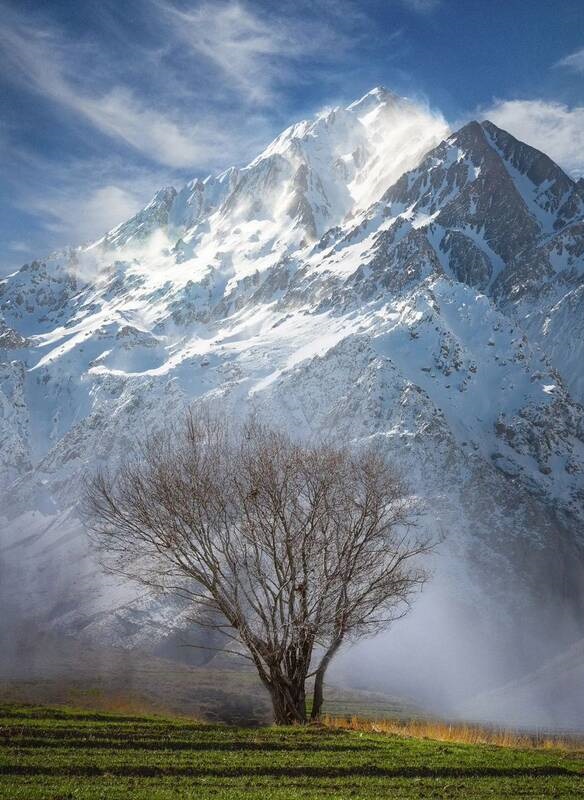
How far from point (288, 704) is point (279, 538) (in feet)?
18.6

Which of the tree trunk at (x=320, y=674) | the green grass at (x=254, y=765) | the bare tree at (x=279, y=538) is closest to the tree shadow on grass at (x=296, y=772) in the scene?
the green grass at (x=254, y=765)

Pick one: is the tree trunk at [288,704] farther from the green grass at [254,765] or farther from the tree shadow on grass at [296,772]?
the tree shadow on grass at [296,772]

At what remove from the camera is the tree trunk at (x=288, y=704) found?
24906 millimetres

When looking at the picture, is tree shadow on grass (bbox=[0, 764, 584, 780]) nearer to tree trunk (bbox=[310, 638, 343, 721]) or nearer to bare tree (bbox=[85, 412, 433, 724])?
bare tree (bbox=[85, 412, 433, 724])

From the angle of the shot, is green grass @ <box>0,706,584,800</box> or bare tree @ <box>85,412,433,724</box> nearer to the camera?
green grass @ <box>0,706,584,800</box>

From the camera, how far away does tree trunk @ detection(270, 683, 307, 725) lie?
24906mm

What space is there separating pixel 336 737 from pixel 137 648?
11721 centimetres

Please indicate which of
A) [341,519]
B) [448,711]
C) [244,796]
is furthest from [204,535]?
[448,711]

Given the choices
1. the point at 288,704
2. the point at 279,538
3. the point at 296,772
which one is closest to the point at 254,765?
the point at 296,772

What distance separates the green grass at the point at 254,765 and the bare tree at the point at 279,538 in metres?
3.85

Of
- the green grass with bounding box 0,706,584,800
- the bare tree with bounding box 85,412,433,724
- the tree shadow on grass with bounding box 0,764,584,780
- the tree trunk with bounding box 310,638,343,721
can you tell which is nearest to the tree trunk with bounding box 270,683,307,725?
the bare tree with bounding box 85,412,433,724

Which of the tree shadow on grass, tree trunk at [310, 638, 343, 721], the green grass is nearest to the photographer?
the green grass

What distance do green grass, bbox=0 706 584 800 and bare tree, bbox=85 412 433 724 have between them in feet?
12.6

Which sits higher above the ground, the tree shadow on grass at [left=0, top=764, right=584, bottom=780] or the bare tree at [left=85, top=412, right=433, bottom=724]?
the bare tree at [left=85, top=412, right=433, bottom=724]
